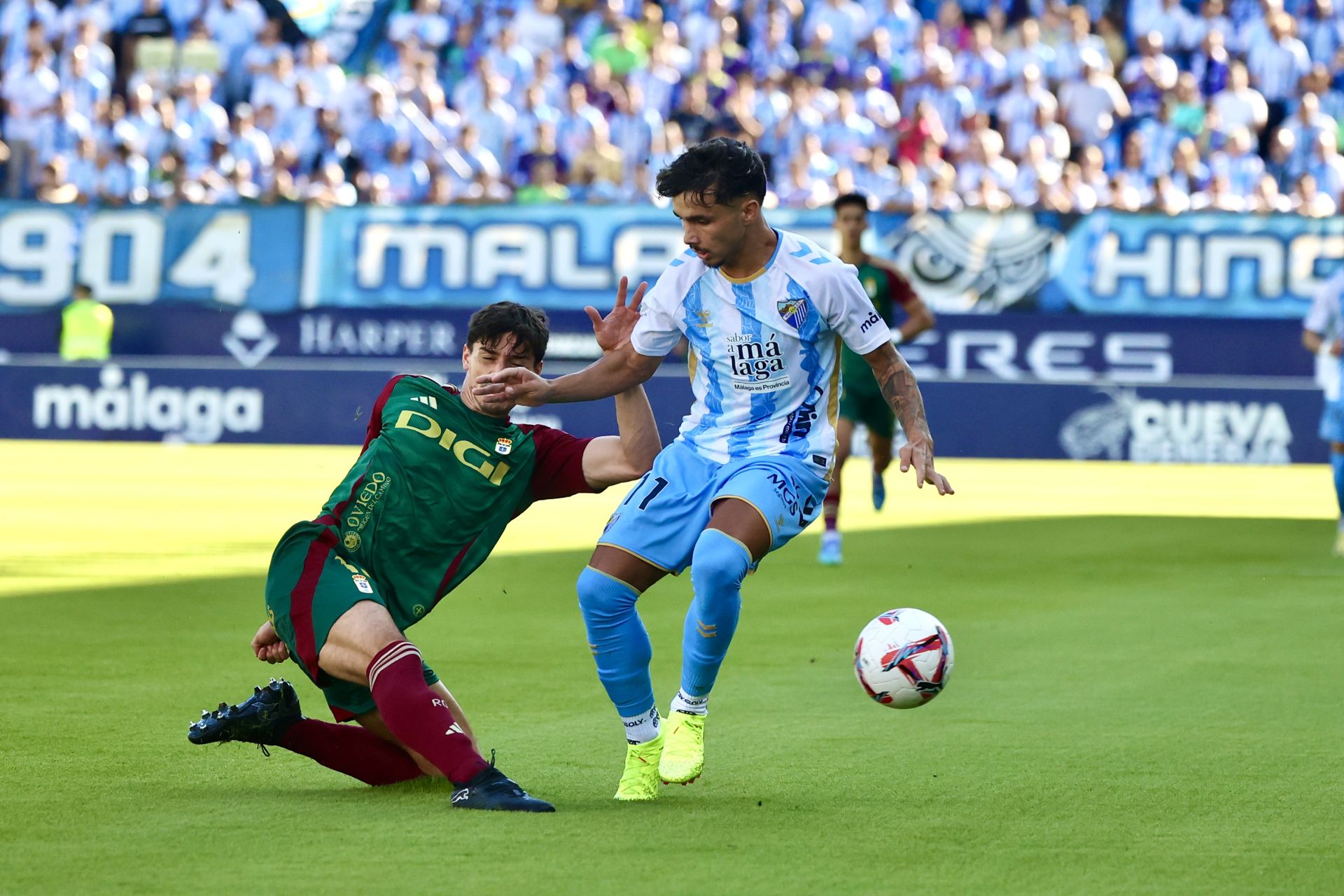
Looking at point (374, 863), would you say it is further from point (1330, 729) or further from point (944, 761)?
point (1330, 729)

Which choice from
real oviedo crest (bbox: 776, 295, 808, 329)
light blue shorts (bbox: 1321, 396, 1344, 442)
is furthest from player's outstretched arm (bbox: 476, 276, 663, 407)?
light blue shorts (bbox: 1321, 396, 1344, 442)

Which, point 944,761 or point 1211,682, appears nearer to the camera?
point 944,761

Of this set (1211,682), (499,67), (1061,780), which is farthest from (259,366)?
(1061,780)

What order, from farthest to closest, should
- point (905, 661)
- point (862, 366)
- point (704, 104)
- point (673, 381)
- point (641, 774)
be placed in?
1. point (704, 104)
2. point (673, 381)
3. point (862, 366)
4. point (905, 661)
5. point (641, 774)

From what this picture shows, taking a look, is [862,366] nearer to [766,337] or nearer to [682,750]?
[766,337]

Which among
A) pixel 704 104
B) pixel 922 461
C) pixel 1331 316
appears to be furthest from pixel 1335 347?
pixel 704 104

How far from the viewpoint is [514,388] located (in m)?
5.60

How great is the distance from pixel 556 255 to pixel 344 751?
17.0 m

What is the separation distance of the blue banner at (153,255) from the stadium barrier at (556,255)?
0.06 ft

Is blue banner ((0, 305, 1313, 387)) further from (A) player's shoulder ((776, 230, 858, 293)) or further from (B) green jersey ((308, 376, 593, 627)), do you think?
(B) green jersey ((308, 376, 593, 627))

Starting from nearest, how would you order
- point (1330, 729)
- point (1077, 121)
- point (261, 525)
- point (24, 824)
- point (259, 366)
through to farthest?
point (24, 824), point (1330, 729), point (261, 525), point (259, 366), point (1077, 121)

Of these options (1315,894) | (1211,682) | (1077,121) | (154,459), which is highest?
(1077,121)

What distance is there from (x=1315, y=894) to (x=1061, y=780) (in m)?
1.48

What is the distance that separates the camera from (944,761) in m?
6.15
